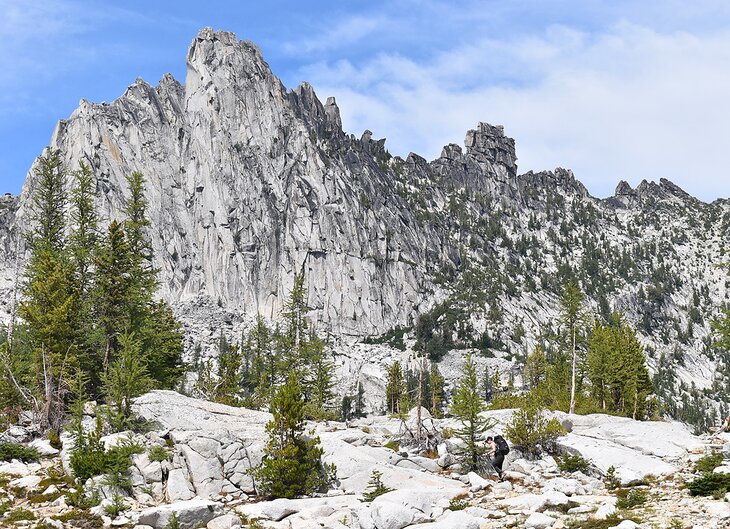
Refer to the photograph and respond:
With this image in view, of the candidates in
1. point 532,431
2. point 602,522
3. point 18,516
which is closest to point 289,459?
point 18,516

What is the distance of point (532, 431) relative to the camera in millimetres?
30406

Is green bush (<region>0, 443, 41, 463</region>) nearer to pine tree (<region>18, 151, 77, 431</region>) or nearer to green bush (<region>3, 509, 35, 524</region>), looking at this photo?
pine tree (<region>18, 151, 77, 431</region>)

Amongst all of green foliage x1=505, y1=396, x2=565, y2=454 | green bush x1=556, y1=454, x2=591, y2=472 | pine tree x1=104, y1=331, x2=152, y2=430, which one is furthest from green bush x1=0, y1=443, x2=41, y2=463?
green bush x1=556, y1=454, x2=591, y2=472

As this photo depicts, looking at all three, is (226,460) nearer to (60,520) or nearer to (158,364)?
(60,520)

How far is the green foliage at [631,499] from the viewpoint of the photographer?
17500 millimetres

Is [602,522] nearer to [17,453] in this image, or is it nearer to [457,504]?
[457,504]

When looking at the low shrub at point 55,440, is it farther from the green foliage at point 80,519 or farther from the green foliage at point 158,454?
the green foliage at point 80,519

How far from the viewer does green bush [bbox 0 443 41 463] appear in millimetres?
26031

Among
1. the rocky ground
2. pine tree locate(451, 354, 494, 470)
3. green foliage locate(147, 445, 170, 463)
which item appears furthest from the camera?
pine tree locate(451, 354, 494, 470)

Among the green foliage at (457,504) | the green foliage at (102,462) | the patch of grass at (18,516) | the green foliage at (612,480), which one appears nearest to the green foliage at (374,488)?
the green foliage at (457,504)

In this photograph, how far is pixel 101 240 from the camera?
137ft

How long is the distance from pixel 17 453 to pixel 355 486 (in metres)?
15.1

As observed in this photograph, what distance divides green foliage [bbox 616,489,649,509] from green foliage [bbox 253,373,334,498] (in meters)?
11.9

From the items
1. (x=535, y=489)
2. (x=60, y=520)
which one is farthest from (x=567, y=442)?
(x=60, y=520)
